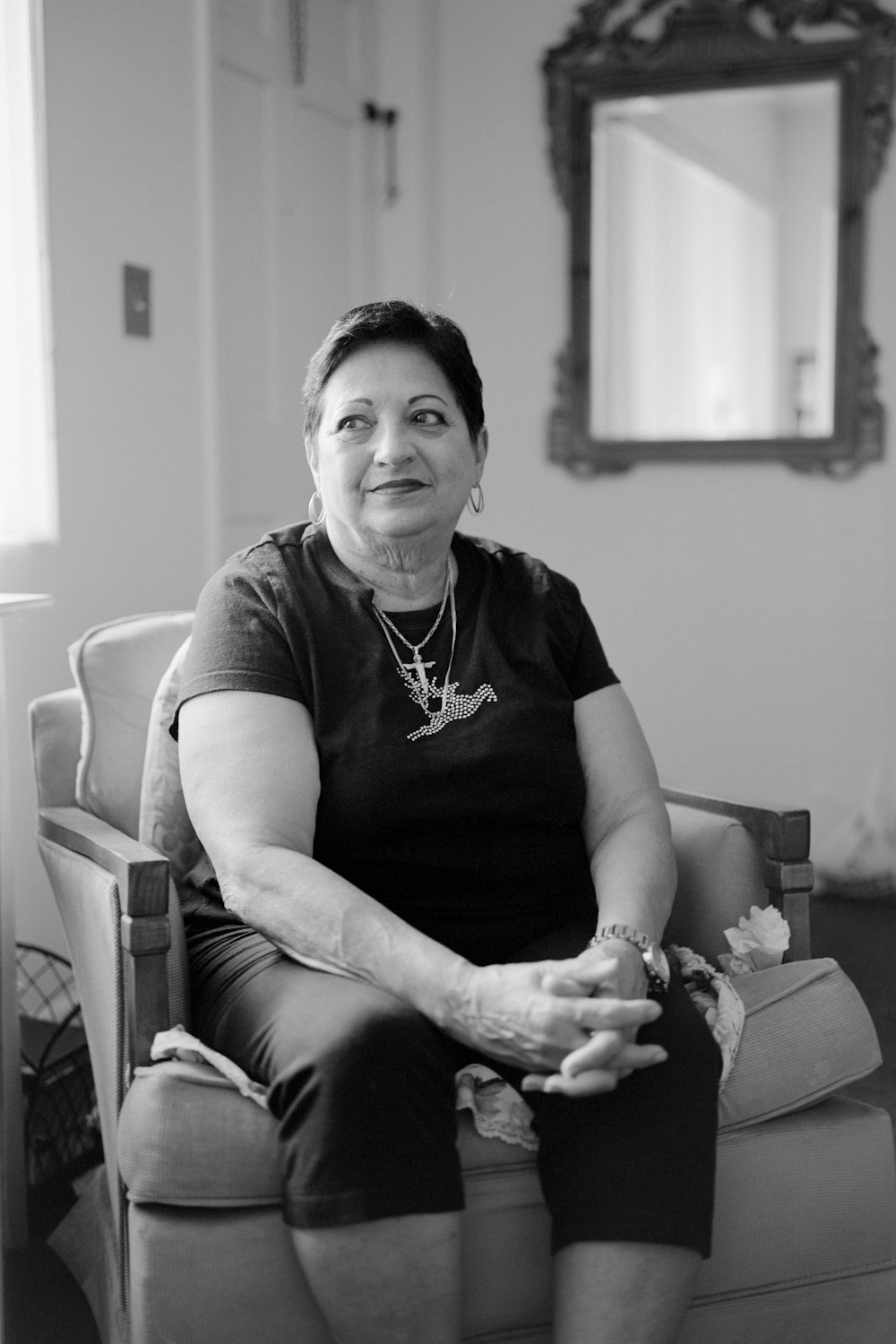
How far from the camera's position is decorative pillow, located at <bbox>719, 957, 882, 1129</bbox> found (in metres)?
1.38

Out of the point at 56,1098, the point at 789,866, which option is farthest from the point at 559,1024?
the point at 56,1098

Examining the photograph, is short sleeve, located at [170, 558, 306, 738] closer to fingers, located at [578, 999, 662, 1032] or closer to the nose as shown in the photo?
the nose

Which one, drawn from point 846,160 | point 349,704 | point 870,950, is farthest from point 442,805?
point 846,160

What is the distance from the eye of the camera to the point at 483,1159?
130 cm

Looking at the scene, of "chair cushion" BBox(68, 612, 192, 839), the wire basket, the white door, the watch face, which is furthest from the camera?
the white door

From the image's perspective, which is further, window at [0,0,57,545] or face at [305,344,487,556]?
window at [0,0,57,545]

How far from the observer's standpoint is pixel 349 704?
1529 mm

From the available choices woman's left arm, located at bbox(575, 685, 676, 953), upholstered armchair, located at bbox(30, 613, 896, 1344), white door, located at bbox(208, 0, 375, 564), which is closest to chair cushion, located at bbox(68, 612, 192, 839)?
upholstered armchair, located at bbox(30, 613, 896, 1344)

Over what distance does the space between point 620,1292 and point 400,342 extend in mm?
1027

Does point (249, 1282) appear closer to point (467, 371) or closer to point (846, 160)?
point (467, 371)

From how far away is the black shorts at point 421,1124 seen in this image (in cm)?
121

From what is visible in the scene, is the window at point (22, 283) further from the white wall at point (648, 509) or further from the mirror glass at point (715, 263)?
the mirror glass at point (715, 263)

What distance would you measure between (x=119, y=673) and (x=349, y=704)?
0.42 m

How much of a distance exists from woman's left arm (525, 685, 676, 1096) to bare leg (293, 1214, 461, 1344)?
169 mm
